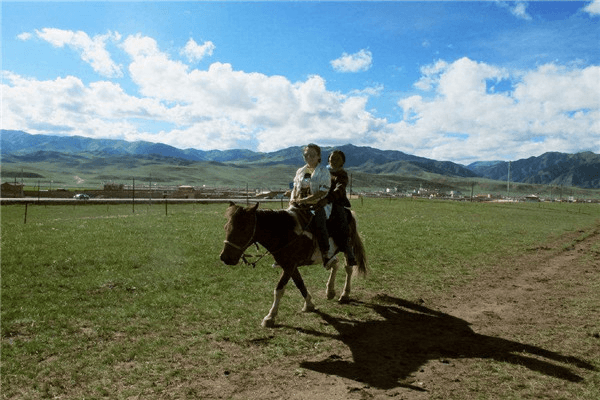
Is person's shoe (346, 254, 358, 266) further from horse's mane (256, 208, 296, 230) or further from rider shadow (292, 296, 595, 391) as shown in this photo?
horse's mane (256, 208, 296, 230)

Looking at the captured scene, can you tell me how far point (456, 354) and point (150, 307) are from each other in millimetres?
7501

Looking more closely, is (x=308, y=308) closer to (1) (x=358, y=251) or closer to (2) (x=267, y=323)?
(2) (x=267, y=323)

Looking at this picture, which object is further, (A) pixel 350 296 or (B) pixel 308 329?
(A) pixel 350 296

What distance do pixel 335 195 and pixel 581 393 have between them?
5889 millimetres

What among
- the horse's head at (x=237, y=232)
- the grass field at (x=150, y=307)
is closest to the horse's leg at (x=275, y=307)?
the grass field at (x=150, y=307)

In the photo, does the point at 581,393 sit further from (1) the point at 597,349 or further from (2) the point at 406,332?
(2) the point at 406,332

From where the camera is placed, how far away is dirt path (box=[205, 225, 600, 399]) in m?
6.04

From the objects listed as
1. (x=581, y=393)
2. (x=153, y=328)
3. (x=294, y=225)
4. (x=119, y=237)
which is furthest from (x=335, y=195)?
(x=119, y=237)

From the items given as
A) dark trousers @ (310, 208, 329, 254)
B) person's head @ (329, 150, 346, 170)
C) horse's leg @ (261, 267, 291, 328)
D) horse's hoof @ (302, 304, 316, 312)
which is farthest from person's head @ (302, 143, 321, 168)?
horse's hoof @ (302, 304, 316, 312)

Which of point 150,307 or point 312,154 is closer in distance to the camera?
point 312,154

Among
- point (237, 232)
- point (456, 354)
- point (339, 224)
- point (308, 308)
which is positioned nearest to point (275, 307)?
point (308, 308)

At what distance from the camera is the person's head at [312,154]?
8.83 m

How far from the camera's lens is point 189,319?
9031 millimetres

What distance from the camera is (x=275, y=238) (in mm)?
8523
